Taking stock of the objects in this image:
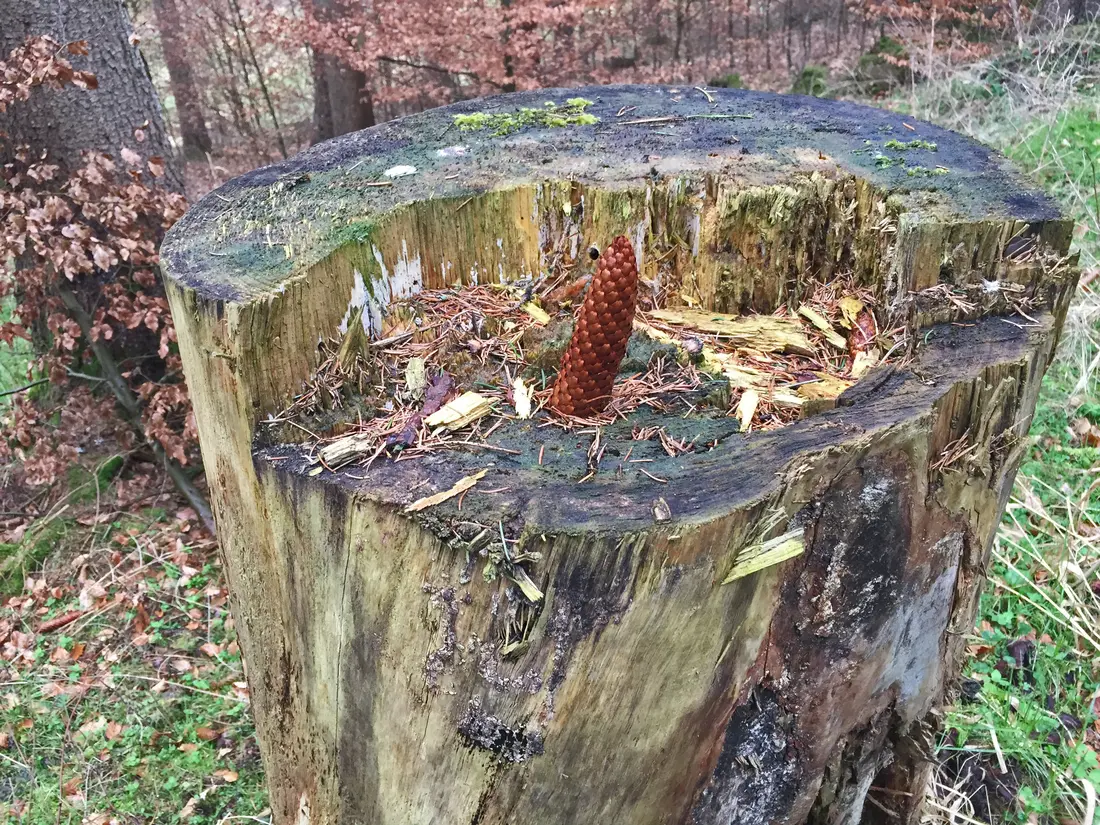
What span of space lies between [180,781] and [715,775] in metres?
2.40

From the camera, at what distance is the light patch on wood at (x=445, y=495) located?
1.48m

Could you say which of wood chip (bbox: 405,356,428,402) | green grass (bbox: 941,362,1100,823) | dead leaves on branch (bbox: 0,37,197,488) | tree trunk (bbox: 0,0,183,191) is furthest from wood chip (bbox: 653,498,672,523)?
tree trunk (bbox: 0,0,183,191)

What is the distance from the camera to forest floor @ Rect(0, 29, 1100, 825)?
283cm

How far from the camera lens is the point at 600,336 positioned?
5.44 feet

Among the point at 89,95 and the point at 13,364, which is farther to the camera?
the point at 13,364

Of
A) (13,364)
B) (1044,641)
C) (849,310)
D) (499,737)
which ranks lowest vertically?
(1044,641)

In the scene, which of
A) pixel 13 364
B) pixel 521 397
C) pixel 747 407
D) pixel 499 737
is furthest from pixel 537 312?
pixel 13 364

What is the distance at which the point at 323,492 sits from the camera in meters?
1.60

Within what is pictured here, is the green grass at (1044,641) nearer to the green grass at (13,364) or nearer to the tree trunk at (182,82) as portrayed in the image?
the green grass at (13,364)

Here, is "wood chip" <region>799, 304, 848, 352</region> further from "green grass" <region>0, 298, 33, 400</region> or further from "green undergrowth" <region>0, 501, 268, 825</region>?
"green grass" <region>0, 298, 33, 400</region>

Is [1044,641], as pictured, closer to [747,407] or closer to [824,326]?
[824,326]

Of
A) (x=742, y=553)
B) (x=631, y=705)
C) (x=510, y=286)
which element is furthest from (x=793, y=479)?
(x=510, y=286)

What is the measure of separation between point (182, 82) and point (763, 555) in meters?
10.6

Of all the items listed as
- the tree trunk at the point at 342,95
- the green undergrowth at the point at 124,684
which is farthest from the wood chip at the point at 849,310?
the tree trunk at the point at 342,95
